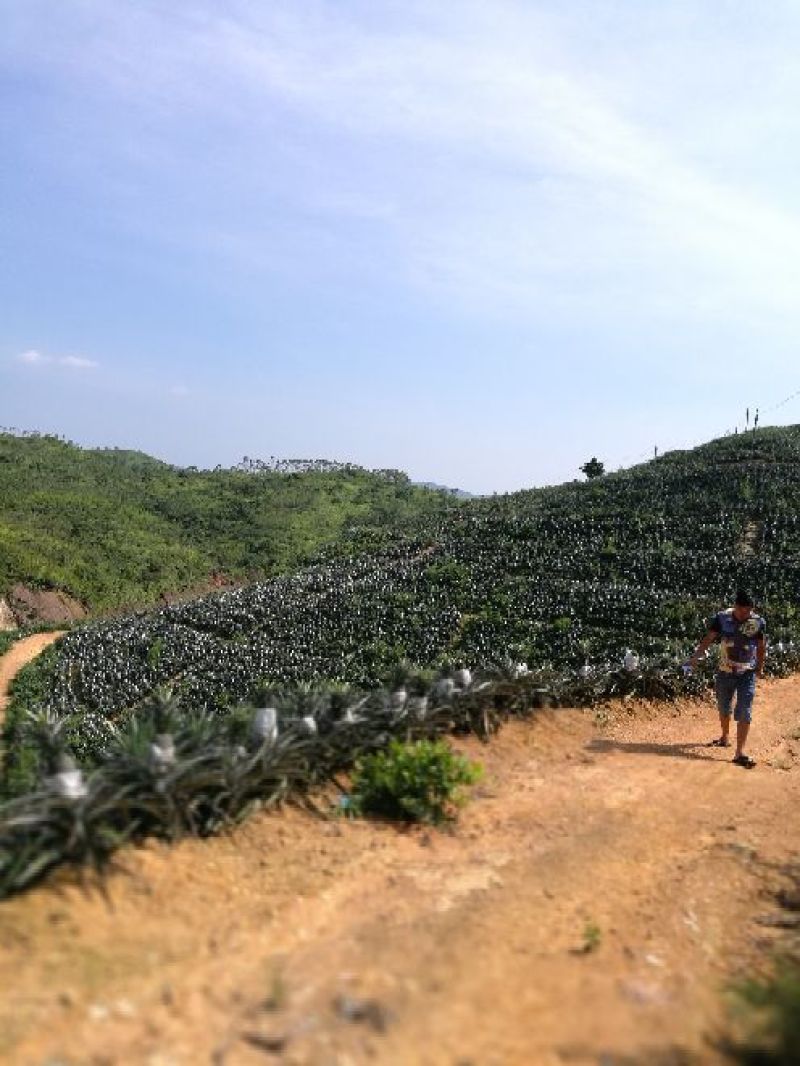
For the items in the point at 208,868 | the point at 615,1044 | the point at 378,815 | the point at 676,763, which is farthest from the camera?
the point at 676,763

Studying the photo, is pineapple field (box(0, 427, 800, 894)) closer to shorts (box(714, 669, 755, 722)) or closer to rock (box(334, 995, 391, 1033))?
shorts (box(714, 669, 755, 722))

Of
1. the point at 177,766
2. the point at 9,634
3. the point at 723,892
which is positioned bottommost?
the point at 9,634

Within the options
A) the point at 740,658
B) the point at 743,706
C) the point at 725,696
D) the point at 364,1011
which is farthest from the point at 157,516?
the point at 364,1011

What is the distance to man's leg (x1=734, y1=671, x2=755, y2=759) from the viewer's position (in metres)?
8.16

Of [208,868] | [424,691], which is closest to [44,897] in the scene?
[208,868]

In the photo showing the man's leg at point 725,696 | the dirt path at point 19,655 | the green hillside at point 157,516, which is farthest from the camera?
the green hillside at point 157,516

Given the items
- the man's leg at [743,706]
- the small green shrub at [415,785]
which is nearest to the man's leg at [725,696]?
the man's leg at [743,706]

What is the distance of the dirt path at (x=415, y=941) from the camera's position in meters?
3.12

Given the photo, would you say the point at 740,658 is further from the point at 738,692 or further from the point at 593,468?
the point at 593,468

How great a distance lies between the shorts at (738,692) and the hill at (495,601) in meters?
4.36

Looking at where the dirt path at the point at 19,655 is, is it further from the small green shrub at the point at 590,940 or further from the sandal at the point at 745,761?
the small green shrub at the point at 590,940

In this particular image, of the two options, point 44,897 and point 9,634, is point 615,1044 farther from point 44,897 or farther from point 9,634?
point 9,634

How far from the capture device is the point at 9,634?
2589 cm

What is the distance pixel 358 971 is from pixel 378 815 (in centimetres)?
220
